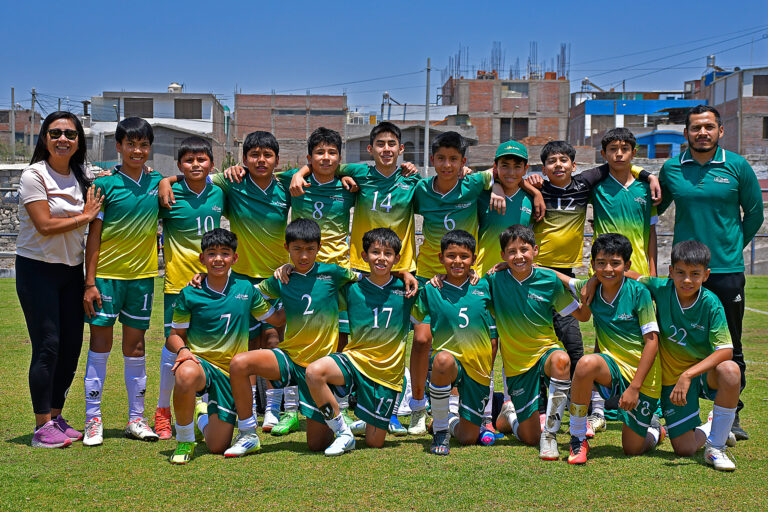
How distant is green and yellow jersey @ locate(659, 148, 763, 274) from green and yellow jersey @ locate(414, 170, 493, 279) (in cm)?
151

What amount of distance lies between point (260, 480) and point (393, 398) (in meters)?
1.22

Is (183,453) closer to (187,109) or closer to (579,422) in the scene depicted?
(579,422)

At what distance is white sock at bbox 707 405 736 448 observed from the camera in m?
4.64

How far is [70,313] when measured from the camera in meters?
5.35

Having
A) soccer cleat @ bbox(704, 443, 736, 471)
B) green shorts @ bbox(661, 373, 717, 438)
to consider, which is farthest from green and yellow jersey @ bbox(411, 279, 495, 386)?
soccer cleat @ bbox(704, 443, 736, 471)

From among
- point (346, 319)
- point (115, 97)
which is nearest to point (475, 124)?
point (115, 97)

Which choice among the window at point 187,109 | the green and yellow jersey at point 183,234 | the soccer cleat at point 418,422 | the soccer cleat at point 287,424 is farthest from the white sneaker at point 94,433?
the window at point 187,109

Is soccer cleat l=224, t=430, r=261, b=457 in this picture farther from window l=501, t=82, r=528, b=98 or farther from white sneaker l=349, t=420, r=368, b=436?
window l=501, t=82, r=528, b=98

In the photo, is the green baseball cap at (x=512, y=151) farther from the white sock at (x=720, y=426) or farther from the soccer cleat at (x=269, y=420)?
the soccer cleat at (x=269, y=420)

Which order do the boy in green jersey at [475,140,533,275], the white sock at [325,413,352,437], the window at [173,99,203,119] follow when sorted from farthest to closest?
1. the window at [173,99,203,119]
2. the boy in green jersey at [475,140,533,275]
3. the white sock at [325,413,352,437]

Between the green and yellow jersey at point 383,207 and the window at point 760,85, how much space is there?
177 feet

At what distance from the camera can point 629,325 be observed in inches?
199

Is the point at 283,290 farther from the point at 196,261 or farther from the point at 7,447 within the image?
the point at 7,447

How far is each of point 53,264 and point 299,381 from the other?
1.93m
